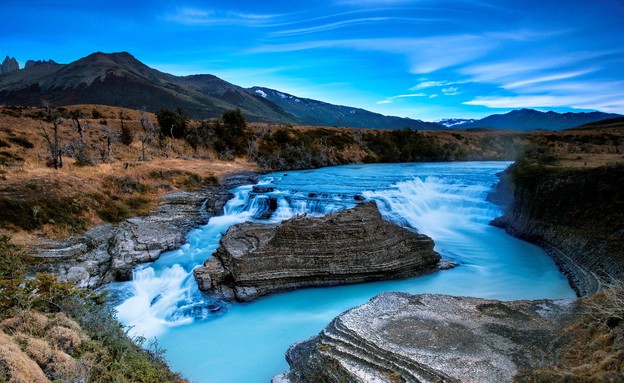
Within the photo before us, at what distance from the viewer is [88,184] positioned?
2323 centimetres

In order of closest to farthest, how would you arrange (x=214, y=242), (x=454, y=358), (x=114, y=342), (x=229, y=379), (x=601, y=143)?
1. (x=454, y=358)
2. (x=114, y=342)
3. (x=229, y=379)
4. (x=214, y=242)
5. (x=601, y=143)

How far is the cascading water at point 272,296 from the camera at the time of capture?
12258 millimetres

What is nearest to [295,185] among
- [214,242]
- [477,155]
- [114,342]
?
[214,242]

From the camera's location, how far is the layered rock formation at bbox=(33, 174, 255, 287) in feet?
51.6

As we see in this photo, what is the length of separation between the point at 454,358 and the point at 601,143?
72.8 meters

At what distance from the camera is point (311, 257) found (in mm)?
16188

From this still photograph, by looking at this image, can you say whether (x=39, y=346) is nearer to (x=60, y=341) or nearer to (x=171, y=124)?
(x=60, y=341)

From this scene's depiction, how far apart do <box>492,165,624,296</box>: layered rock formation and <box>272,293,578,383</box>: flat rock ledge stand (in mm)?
6013

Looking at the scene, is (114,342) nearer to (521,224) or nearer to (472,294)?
(472,294)

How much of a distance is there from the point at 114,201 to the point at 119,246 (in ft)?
20.2

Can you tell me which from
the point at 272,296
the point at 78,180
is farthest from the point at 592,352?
the point at 78,180

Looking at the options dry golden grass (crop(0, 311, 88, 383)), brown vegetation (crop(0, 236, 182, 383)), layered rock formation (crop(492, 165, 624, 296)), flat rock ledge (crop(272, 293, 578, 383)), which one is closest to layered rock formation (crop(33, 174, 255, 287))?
→ brown vegetation (crop(0, 236, 182, 383))

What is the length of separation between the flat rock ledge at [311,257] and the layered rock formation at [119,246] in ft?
12.7

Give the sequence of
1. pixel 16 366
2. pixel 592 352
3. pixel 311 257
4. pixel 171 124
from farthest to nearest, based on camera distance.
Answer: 1. pixel 171 124
2. pixel 311 257
3. pixel 592 352
4. pixel 16 366
